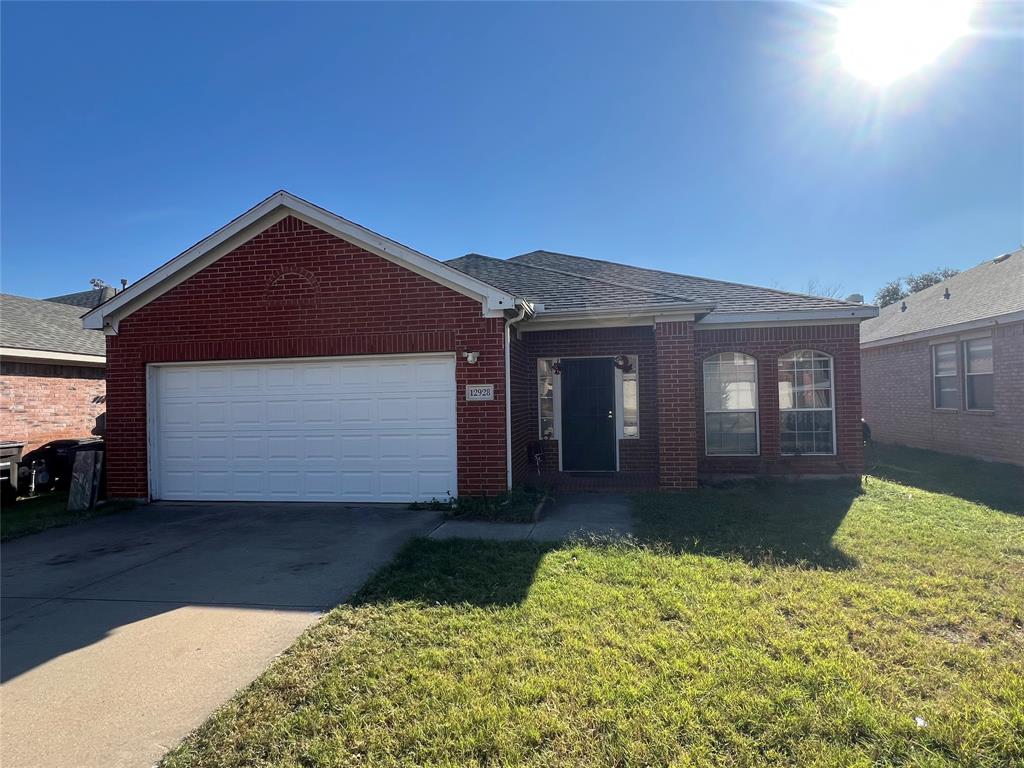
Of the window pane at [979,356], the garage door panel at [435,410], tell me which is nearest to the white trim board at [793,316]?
the garage door panel at [435,410]

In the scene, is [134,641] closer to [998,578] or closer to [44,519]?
[44,519]

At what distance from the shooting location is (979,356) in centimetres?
1191

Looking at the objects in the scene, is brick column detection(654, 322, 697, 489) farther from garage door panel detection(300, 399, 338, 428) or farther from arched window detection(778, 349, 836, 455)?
garage door panel detection(300, 399, 338, 428)

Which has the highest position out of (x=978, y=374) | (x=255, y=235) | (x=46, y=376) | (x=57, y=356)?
(x=255, y=235)

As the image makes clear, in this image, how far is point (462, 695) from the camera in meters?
3.09

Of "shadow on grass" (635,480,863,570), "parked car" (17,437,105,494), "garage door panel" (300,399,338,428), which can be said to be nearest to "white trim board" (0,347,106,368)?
"parked car" (17,437,105,494)

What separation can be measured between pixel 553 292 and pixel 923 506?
6329mm

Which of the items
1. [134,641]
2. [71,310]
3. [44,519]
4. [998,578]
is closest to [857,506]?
[998,578]

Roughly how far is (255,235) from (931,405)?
50.2ft

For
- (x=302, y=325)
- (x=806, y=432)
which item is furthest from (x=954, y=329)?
(x=302, y=325)

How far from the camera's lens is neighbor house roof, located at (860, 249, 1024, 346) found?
11.3 meters

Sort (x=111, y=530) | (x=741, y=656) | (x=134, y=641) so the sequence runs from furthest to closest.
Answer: (x=111, y=530)
(x=134, y=641)
(x=741, y=656)

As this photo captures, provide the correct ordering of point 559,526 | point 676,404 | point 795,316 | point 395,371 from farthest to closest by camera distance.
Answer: point 795,316 → point 676,404 → point 395,371 → point 559,526

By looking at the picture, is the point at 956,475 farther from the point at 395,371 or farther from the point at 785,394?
the point at 395,371
